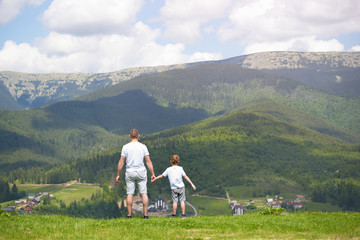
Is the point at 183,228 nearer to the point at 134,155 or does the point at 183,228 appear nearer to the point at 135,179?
the point at 135,179

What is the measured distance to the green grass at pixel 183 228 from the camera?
19234 mm

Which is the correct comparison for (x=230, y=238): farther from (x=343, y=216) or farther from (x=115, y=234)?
(x=343, y=216)

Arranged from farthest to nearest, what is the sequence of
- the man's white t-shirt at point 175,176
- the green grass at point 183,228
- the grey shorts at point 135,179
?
the man's white t-shirt at point 175,176 < the grey shorts at point 135,179 < the green grass at point 183,228

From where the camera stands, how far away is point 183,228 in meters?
22.3

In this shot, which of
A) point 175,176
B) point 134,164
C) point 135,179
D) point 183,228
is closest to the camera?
point 183,228

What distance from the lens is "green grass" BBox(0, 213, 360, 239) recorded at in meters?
19.2

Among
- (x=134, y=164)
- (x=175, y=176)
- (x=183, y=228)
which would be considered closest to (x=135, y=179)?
(x=134, y=164)

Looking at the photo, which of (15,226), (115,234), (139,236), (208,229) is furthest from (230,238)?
(15,226)

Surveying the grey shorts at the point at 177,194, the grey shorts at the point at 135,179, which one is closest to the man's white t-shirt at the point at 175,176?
the grey shorts at the point at 177,194

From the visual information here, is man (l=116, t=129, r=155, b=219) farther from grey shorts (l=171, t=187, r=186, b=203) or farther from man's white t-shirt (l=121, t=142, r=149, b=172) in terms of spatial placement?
grey shorts (l=171, t=187, r=186, b=203)

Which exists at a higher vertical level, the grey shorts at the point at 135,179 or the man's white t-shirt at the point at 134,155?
the man's white t-shirt at the point at 134,155

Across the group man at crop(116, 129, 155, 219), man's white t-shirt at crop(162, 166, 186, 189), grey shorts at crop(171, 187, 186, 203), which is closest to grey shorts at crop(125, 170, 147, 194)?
man at crop(116, 129, 155, 219)

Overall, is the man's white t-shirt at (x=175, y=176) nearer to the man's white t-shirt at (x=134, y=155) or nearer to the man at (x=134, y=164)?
the man at (x=134, y=164)

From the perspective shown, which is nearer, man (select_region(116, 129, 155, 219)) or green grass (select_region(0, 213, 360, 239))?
green grass (select_region(0, 213, 360, 239))
